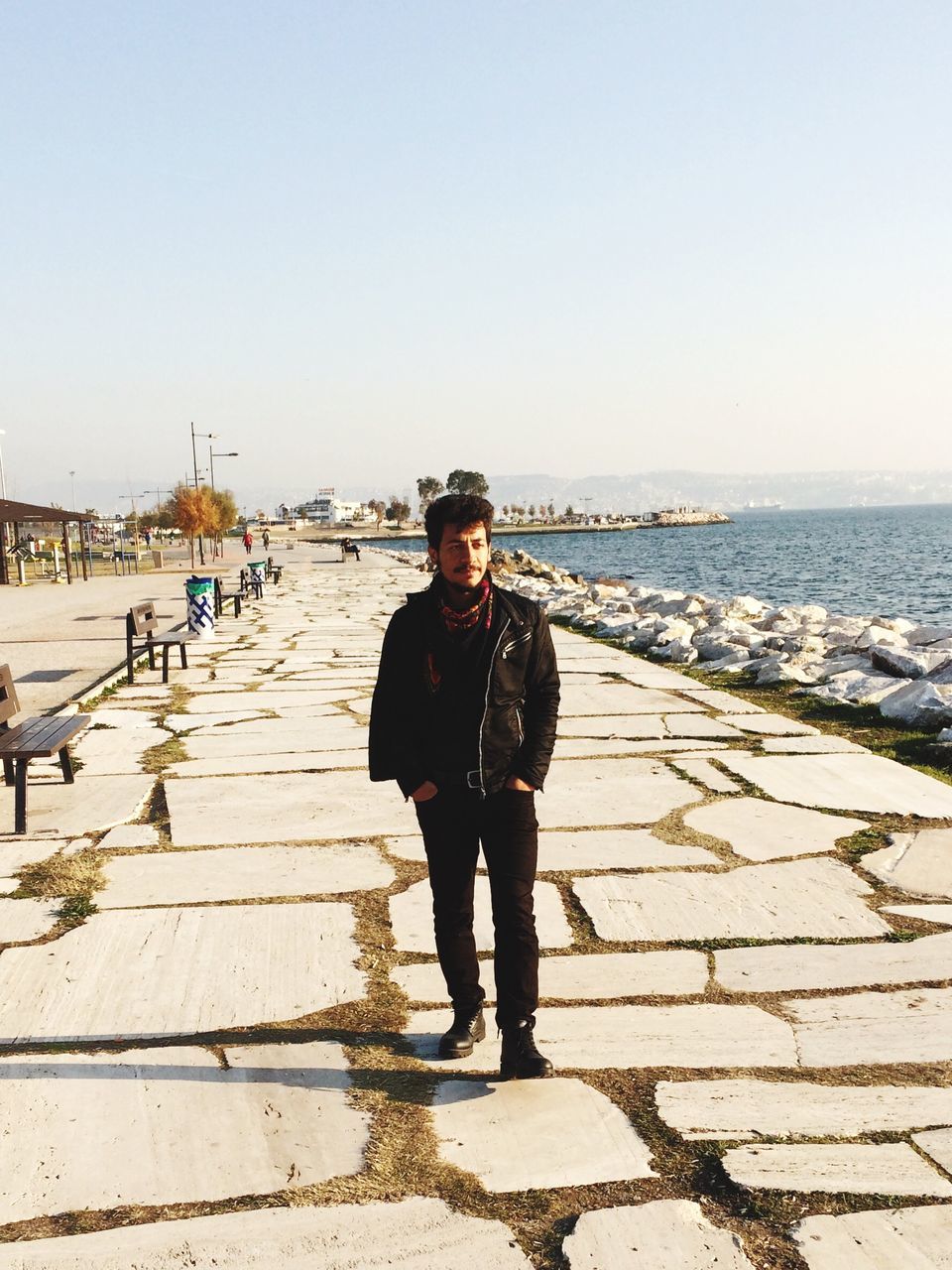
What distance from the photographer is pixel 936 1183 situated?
7.70ft

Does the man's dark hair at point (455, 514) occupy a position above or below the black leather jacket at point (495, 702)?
above

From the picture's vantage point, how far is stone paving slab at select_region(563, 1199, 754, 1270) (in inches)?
83.7

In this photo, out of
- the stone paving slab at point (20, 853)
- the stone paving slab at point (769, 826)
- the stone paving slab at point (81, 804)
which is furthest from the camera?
the stone paving slab at point (81, 804)

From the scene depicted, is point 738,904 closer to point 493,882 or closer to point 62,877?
point 493,882

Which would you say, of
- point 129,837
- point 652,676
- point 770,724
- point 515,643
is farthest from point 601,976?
point 652,676

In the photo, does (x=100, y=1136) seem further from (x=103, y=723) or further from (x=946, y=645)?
(x=946, y=645)

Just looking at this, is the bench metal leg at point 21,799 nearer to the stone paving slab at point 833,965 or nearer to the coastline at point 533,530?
the stone paving slab at point 833,965

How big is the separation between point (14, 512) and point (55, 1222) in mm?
26367

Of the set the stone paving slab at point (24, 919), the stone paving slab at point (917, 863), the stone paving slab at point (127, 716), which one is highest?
the stone paving slab at point (127, 716)

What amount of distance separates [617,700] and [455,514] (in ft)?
19.5

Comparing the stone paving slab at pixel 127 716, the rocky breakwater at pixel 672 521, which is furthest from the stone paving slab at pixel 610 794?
the rocky breakwater at pixel 672 521

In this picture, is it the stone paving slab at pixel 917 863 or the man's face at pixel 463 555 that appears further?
the stone paving slab at pixel 917 863

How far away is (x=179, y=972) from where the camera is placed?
353cm

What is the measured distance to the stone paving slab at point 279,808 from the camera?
506 centimetres
